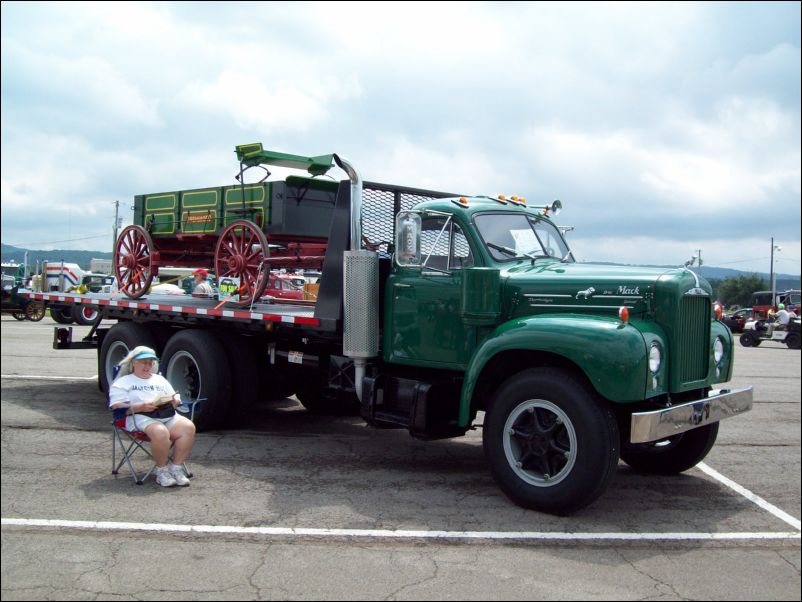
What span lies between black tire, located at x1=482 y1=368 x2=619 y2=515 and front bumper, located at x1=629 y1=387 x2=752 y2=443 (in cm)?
24

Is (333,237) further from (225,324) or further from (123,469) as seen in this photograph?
(123,469)

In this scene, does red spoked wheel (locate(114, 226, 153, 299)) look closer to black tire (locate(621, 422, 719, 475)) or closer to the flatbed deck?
the flatbed deck

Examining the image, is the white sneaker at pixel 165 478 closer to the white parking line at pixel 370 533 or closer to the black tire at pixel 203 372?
the white parking line at pixel 370 533

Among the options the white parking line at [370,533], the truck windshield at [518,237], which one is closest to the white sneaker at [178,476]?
the white parking line at [370,533]

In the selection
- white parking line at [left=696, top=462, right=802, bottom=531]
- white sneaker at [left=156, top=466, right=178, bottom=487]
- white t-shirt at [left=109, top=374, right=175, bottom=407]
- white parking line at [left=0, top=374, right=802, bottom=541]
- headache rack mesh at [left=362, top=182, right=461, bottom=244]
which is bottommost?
white parking line at [left=696, top=462, right=802, bottom=531]

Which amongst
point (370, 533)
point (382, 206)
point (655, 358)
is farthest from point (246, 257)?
point (655, 358)

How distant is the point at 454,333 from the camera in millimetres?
6180

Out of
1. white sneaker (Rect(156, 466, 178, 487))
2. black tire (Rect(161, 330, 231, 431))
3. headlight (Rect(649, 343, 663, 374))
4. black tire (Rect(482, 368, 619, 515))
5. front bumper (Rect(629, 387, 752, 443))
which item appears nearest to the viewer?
front bumper (Rect(629, 387, 752, 443))

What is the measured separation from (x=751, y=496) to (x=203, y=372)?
205 inches

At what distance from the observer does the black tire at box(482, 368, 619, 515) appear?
4.98 m

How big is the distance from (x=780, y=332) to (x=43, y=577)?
24621 mm

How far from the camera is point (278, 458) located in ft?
22.4

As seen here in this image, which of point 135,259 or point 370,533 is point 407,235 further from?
point 135,259

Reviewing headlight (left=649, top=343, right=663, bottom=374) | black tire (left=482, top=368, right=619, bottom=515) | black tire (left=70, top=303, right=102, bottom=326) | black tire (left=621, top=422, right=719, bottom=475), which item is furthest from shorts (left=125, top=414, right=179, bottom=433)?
black tire (left=70, top=303, right=102, bottom=326)
